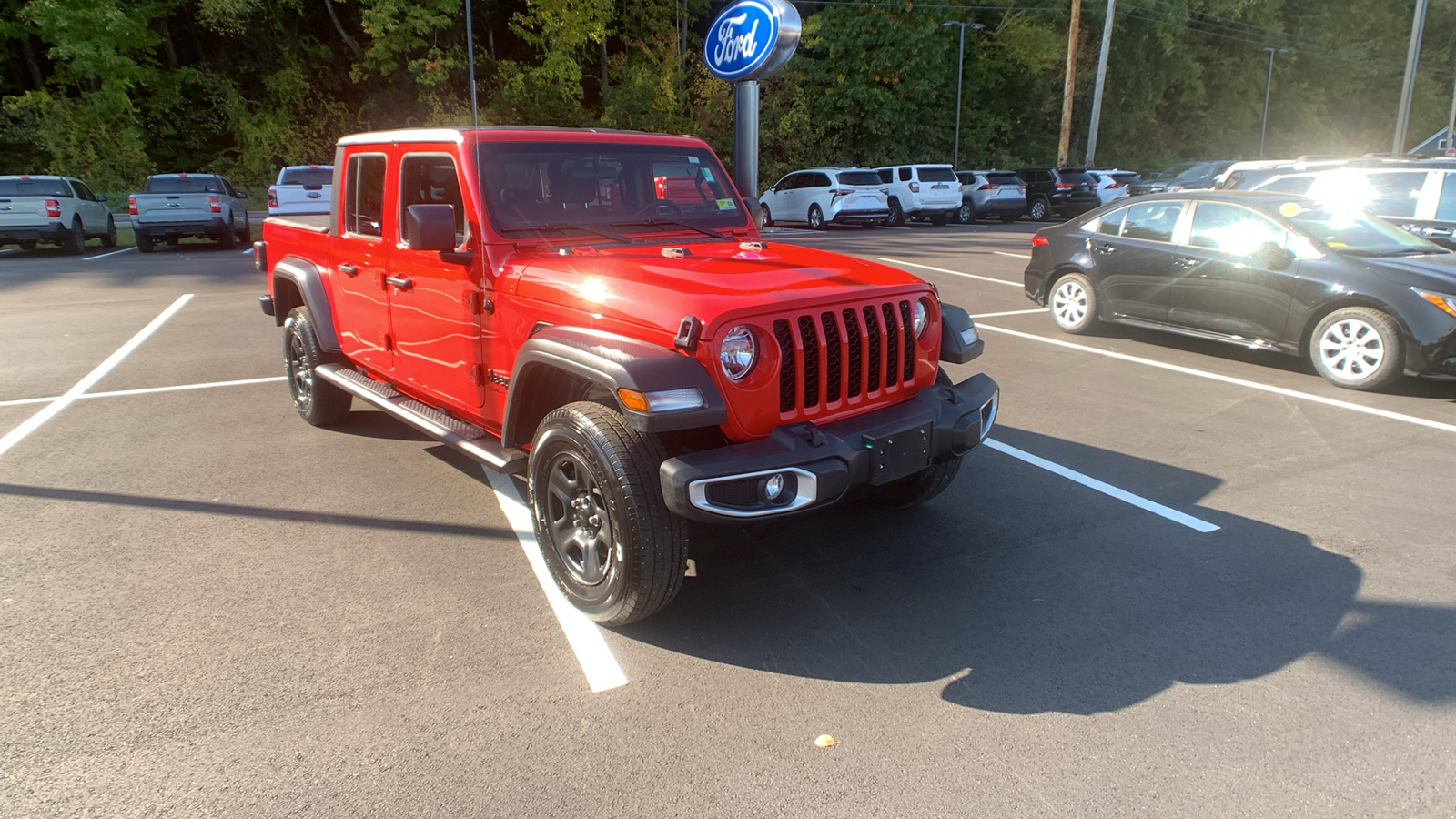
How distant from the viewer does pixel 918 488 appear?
185 inches

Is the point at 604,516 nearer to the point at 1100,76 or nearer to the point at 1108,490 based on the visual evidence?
the point at 1108,490

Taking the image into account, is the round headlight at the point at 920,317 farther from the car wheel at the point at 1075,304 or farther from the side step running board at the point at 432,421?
the car wheel at the point at 1075,304

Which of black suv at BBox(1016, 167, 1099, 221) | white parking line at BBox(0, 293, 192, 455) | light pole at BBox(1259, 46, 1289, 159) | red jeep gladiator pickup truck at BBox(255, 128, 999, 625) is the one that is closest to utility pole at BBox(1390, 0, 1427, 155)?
black suv at BBox(1016, 167, 1099, 221)

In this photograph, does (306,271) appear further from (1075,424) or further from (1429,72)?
(1429,72)

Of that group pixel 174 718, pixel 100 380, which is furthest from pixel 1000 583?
pixel 100 380

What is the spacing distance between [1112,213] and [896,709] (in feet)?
25.0

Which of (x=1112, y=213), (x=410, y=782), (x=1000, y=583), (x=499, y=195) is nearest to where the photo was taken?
(x=410, y=782)

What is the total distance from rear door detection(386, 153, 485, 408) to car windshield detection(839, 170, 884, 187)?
69.0 ft

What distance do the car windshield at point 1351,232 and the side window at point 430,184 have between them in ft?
22.5

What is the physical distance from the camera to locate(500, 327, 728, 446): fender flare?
321 cm

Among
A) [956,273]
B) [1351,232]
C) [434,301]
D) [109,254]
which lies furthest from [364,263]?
[109,254]

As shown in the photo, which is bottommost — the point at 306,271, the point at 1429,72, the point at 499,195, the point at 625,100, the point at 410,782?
the point at 410,782

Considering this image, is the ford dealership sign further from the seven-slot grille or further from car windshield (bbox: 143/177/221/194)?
car windshield (bbox: 143/177/221/194)

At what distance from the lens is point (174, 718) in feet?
10.00
